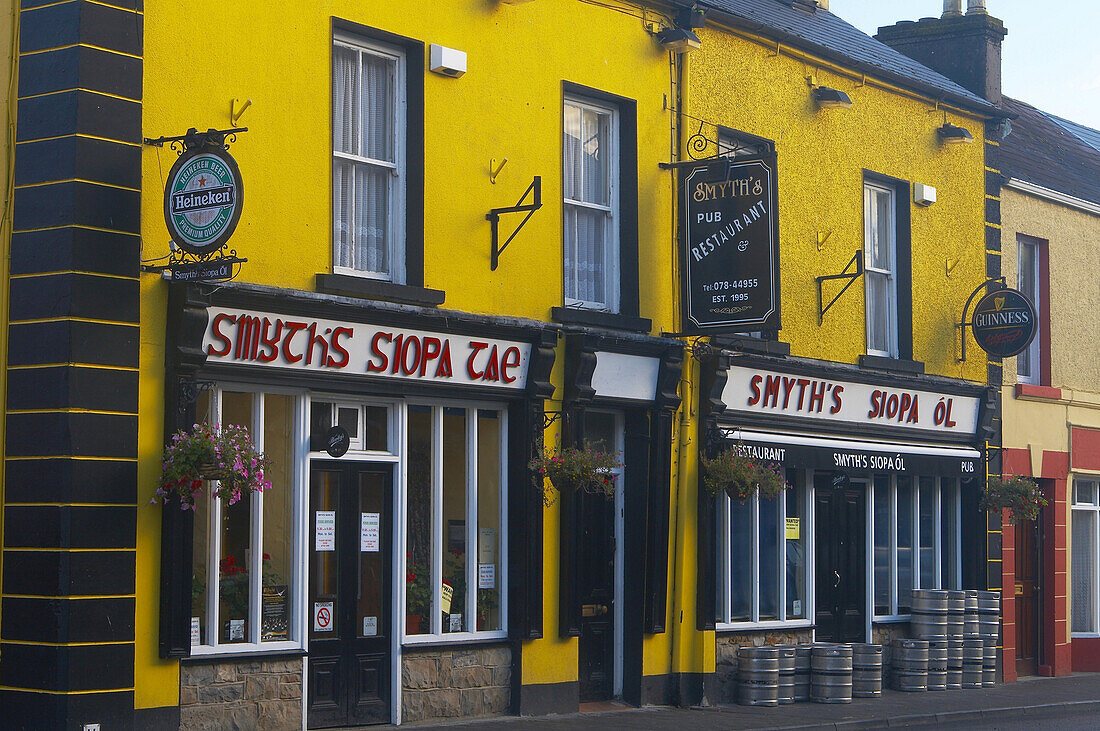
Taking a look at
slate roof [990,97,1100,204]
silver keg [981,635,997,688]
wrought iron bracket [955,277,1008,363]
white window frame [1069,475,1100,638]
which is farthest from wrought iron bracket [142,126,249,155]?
white window frame [1069,475,1100,638]

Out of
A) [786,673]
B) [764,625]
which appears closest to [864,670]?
Result: [786,673]

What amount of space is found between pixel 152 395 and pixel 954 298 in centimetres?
1257

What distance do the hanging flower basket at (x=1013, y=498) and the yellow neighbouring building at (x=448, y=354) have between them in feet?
1.76

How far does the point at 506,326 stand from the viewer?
46.3ft

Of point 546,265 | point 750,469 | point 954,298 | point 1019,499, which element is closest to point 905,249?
point 954,298

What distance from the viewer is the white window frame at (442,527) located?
13.4 m

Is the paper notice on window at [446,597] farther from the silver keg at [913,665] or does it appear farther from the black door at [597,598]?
the silver keg at [913,665]

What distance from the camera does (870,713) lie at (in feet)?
52.5

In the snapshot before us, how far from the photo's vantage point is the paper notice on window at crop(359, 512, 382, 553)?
13148 mm

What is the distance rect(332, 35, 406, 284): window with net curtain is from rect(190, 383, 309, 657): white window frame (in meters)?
1.41

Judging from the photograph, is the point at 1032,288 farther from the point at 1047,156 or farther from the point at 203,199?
the point at 203,199

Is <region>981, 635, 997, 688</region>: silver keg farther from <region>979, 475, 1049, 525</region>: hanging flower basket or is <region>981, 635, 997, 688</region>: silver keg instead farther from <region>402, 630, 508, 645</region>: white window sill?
<region>402, 630, 508, 645</region>: white window sill

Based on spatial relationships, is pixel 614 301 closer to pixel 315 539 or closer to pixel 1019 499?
pixel 315 539

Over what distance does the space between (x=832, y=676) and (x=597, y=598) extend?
3.36m
